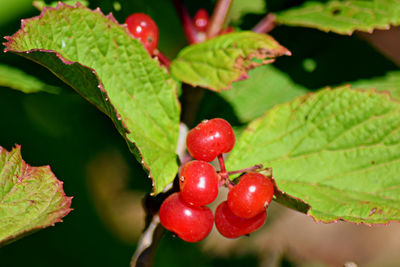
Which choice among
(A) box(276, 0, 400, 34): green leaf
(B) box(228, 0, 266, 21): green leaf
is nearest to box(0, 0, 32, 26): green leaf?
(B) box(228, 0, 266, 21): green leaf

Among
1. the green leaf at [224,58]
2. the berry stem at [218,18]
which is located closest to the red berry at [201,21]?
the berry stem at [218,18]

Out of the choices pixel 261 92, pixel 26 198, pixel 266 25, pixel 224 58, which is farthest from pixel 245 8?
pixel 26 198

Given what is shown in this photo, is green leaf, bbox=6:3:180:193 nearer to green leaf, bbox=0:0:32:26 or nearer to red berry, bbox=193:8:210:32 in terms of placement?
red berry, bbox=193:8:210:32

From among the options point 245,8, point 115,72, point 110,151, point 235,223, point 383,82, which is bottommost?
point 110,151

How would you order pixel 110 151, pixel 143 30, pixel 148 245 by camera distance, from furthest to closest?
1. pixel 110 151
2. pixel 143 30
3. pixel 148 245

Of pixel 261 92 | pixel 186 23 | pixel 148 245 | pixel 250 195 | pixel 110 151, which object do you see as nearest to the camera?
pixel 250 195

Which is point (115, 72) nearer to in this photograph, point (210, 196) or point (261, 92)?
point (210, 196)
